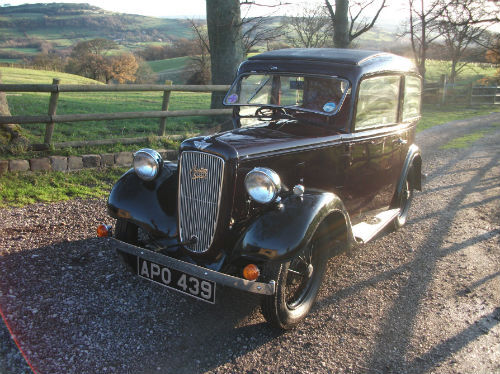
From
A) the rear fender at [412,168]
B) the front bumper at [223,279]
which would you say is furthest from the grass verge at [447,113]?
the front bumper at [223,279]

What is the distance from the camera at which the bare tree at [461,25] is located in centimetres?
1523

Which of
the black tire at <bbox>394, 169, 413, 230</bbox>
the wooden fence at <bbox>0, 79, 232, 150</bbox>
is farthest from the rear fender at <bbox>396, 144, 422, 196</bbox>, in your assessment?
the wooden fence at <bbox>0, 79, 232, 150</bbox>

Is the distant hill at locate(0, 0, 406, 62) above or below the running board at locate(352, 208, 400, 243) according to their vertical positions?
above

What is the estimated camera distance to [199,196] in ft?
11.0

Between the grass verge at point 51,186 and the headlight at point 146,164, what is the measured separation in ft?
8.11

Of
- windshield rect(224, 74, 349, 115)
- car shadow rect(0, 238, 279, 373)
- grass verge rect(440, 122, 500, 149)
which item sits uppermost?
windshield rect(224, 74, 349, 115)

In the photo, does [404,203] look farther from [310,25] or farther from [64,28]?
[64,28]

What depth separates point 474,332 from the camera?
3.29 meters

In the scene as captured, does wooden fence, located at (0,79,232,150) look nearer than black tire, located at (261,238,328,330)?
No

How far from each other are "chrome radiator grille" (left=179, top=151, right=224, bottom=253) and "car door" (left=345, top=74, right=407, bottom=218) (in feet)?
5.11

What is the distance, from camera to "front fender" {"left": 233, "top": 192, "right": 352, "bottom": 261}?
2.92 meters

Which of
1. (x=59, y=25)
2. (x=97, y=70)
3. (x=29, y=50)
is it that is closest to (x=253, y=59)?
(x=97, y=70)

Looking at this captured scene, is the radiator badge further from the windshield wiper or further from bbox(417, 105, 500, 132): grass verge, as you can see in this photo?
bbox(417, 105, 500, 132): grass verge

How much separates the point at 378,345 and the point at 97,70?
29.6 m
